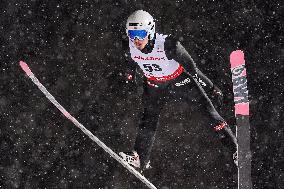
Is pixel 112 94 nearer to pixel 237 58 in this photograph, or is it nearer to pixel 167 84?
pixel 167 84

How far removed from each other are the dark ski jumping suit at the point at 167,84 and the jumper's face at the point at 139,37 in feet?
0.27

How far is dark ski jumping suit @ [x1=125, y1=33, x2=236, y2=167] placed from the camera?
6.34 metres

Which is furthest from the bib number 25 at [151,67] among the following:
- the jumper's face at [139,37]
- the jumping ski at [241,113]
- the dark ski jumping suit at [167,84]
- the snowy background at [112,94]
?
the snowy background at [112,94]

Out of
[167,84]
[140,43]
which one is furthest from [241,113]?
[140,43]

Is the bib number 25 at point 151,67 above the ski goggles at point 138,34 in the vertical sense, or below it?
below

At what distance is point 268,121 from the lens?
8109 mm

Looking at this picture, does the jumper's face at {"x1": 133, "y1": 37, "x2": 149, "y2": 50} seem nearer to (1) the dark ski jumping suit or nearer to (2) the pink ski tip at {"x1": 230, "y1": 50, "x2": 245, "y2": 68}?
(1) the dark ski jumping suit

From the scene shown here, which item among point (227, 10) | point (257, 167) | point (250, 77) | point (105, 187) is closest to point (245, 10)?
point (227, 10)

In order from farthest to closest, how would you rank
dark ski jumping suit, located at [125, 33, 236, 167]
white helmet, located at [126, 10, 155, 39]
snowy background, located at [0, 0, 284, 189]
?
snowy background, located at [0, 0, 284, 189], dark ski jumping suit, located at [125, 33, 236, 167], white helmet, located at [126, 10, 155, 39]

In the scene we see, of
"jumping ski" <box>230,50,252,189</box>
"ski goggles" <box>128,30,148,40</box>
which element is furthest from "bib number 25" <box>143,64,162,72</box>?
"jumping ski" <box>230,50,252,189</box>

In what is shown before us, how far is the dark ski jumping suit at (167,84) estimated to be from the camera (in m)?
6.34

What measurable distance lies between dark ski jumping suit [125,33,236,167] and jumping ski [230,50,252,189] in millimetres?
226

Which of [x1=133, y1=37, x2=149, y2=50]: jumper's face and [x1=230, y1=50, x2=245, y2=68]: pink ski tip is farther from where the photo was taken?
[x1=230, y1=50, x2=245, y2=68]: pink ski tip

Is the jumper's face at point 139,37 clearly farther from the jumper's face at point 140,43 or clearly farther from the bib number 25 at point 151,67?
the bib number 25 at point 151,67
